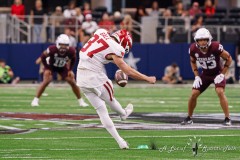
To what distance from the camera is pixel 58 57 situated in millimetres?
25391

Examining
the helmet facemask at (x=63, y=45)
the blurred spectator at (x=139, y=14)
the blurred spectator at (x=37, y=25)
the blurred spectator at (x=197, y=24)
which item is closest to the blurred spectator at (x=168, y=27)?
the blurred spectator at (x=197, y=24)

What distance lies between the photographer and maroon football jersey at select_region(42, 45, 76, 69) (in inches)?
995

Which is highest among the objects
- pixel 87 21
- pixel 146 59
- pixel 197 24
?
pixel 87 21

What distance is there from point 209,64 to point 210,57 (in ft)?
0.60


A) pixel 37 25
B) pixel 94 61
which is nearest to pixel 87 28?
pixel 37 25

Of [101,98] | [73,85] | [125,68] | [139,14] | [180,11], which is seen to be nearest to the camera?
[125,68]

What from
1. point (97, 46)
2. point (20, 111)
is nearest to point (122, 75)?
point (97, 46)

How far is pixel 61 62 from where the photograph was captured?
83.5ft

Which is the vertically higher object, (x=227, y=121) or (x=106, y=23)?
(x=106, y=23)

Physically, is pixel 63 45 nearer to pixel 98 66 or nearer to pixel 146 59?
pixel 98 66

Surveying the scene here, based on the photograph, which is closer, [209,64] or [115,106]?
[115,106]

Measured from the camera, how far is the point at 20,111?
23141 mm

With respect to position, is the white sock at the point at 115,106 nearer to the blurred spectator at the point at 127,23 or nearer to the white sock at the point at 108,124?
the white sock at the point at 108,124

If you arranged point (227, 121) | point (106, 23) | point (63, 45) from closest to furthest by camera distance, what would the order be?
1. point (227, 121)
2. point (63, 45)
3. point (106, 23)
